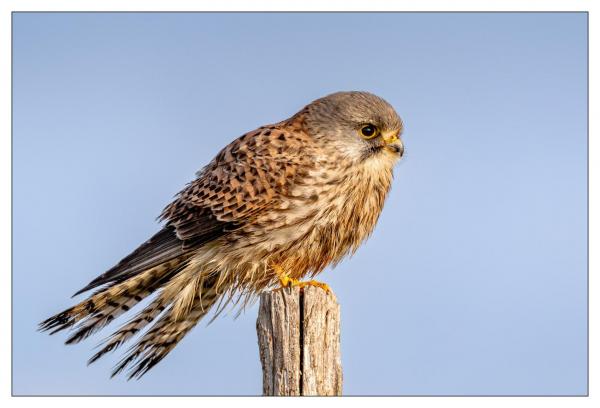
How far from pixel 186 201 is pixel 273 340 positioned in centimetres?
154

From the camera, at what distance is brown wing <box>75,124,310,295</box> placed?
17.1ft

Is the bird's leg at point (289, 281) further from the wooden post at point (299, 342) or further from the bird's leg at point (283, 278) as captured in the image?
the wooden post at point (299, 342)

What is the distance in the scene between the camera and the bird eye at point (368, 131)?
215 inches

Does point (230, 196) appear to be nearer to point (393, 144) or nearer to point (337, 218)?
point (337, 218)

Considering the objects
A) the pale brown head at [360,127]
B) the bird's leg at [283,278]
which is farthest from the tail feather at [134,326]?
the pale brown head at [360,127]

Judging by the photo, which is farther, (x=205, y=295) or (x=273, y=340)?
(x=205, y=295)

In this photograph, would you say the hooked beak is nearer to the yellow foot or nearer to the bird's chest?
the bird's chest

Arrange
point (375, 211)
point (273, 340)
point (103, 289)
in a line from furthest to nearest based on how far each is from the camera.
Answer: point (375, 211) → point (103, 289) → point (273, 340)

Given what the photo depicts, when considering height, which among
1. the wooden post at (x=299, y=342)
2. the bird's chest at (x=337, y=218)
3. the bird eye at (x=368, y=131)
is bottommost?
the wooden post at (x=299, y=342)

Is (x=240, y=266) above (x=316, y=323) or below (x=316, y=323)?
above

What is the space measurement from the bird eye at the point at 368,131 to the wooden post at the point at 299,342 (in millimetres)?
1322

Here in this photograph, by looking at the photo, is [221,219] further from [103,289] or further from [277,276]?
[103,289]

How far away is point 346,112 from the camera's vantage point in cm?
545
